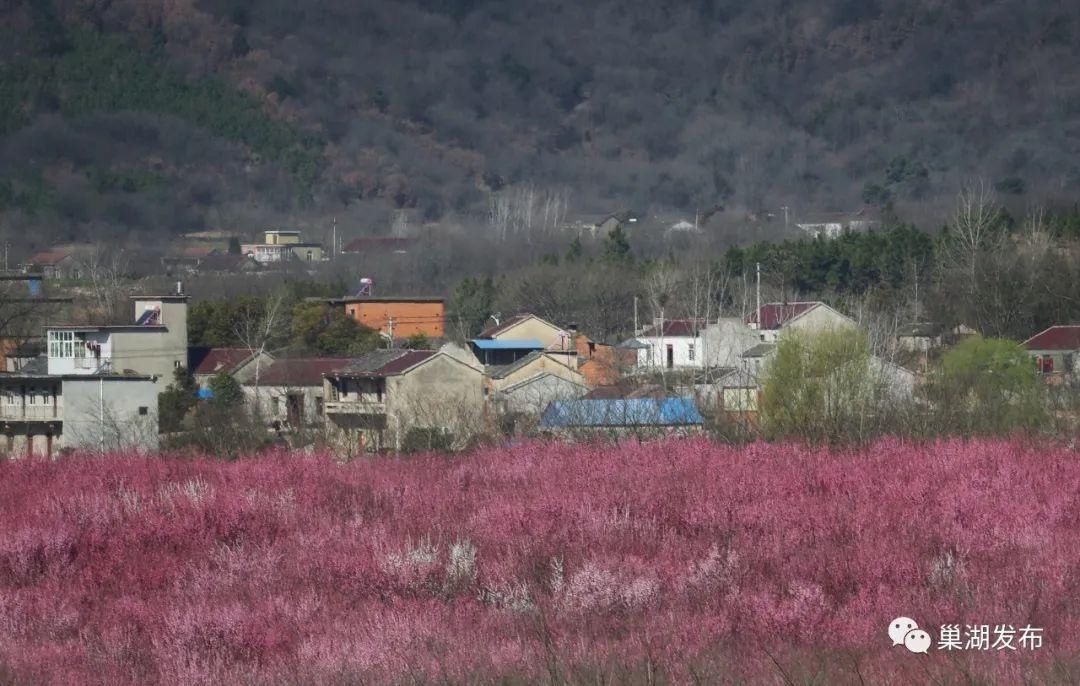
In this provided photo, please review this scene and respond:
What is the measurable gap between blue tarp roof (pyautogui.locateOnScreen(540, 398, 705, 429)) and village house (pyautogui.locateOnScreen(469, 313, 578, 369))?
9409 mm

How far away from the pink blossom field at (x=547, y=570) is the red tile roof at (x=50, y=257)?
67.6 m

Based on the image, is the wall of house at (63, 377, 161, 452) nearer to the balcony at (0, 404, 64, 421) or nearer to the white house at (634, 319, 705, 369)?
the balcony at (0, 404, 64, 421)

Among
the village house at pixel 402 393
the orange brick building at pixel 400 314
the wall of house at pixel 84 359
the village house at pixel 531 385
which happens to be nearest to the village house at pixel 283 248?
the orange brick building at pixel 400 314

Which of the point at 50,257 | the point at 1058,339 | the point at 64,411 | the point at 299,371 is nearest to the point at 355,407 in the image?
the point at 299,371

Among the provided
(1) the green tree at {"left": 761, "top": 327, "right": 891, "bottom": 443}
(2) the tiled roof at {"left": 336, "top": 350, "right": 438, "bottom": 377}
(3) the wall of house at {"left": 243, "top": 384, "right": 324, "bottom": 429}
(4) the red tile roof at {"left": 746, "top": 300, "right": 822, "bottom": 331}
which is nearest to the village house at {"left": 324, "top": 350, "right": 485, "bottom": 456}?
(2) the tiled roof at {"left": 336, "top": 350, "right": 438, "bottom": 377}

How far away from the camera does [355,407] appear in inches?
1085

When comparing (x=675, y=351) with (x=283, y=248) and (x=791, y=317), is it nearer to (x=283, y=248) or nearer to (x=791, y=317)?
(x=791, y=317)

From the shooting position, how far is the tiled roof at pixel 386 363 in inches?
1077

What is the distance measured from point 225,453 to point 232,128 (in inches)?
4571

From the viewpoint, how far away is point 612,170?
494 feet

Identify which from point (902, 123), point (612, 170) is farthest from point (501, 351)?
point (902, 123)

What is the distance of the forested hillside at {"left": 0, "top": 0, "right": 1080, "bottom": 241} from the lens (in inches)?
4626

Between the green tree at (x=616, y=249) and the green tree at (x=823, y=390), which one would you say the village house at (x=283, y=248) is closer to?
the green tree at (x=616, y=249)

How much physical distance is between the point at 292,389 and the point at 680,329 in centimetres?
1070
